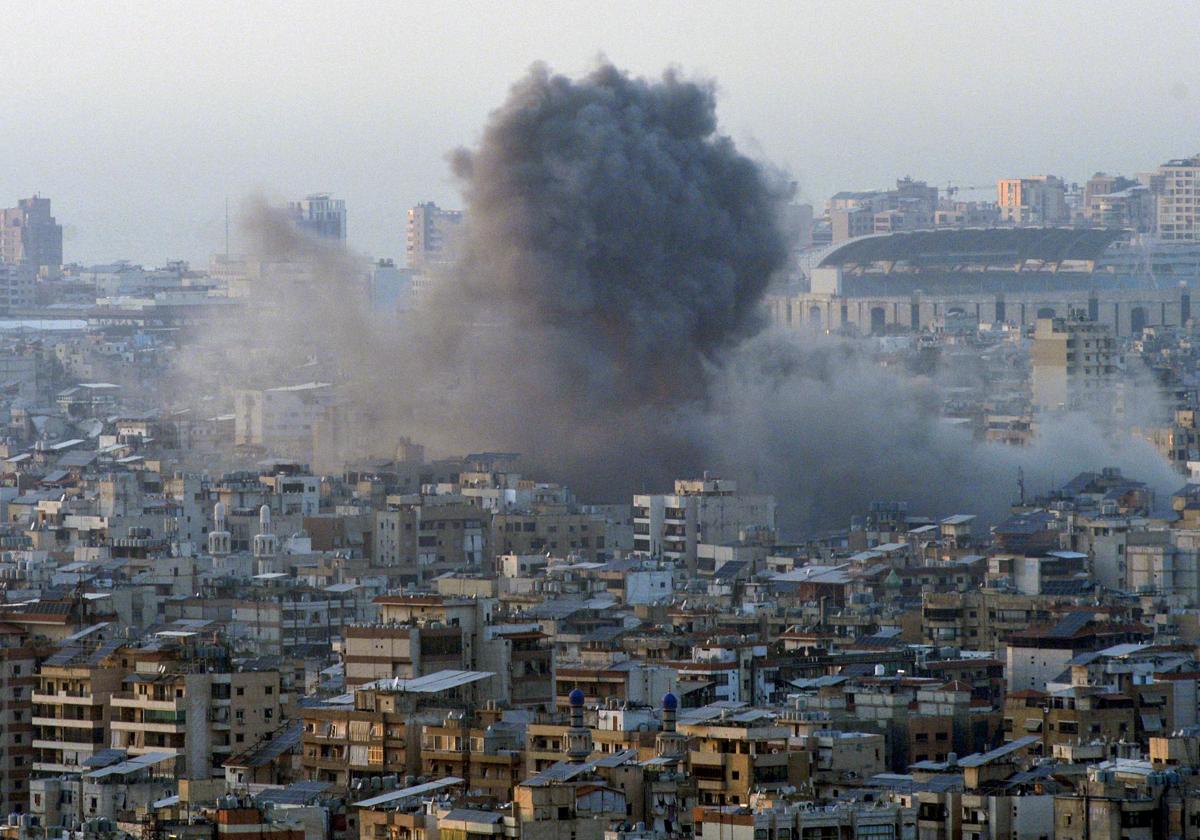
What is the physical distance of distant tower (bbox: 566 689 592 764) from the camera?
3506 cm

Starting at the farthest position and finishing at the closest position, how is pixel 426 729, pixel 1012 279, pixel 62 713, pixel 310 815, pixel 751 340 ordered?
pixel 1012 279
pixel 751 340
pixel 62 713
pixel 426 729
pixel 310 815

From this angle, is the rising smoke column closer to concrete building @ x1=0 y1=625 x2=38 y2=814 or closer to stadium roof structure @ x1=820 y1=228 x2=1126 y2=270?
concrete building @ x1=0 y1=625 x2=38 y2=814

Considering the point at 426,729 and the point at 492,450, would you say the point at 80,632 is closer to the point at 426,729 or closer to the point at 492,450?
the point at 426,729

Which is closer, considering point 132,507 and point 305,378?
point 132,507

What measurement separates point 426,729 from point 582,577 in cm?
2497

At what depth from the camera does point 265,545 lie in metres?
64.6

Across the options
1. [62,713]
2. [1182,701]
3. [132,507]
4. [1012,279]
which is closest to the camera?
[62,713]

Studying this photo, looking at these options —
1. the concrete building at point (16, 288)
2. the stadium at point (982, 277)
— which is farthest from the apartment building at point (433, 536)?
the concrete building at point (16, 288)

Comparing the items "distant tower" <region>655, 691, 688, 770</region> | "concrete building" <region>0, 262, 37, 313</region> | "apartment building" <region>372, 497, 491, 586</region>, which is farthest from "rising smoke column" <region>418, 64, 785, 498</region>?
"concrete building" <region>0, 262, 37, 313</region>

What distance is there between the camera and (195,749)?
39000mm

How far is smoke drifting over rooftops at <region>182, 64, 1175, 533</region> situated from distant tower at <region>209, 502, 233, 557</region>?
1077 cm

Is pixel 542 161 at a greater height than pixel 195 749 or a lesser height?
greater

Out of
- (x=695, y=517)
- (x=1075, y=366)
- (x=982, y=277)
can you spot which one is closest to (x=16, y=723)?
(x=695, y=517)

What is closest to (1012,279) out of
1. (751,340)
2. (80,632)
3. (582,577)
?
(751,340)
